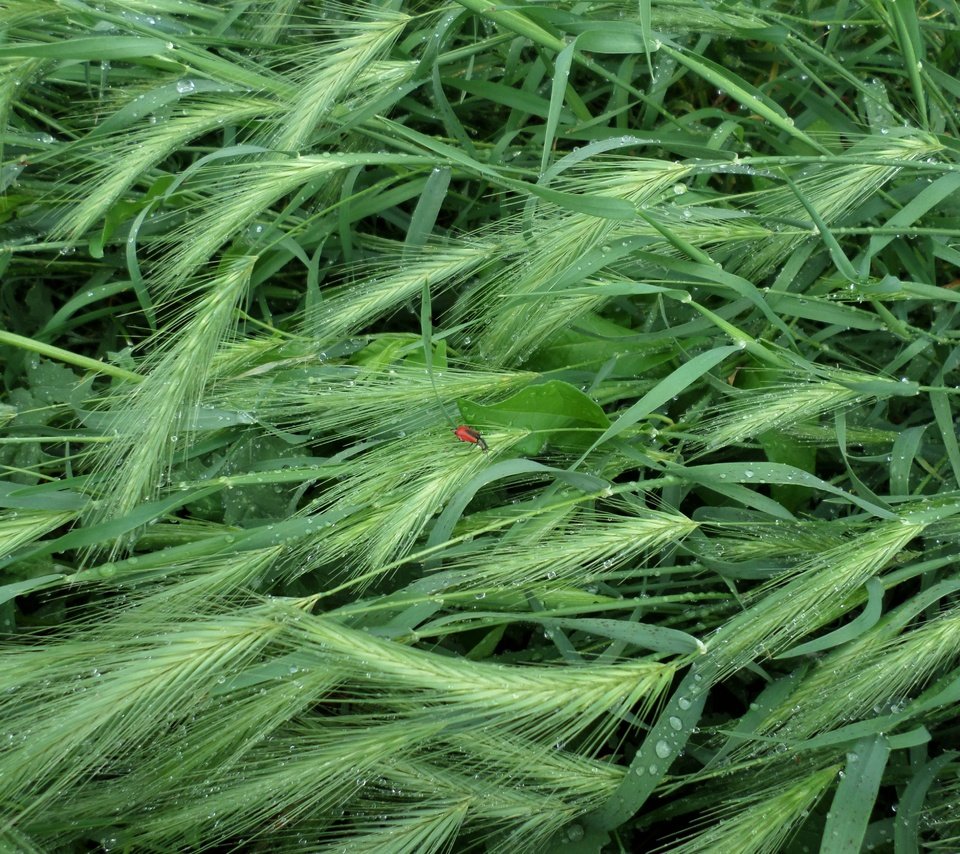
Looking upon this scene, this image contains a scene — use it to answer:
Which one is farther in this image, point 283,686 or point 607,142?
point 607,142

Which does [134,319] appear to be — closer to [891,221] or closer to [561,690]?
[561,690]

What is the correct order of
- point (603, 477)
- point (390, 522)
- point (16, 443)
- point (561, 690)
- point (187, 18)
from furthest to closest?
point (187, 18) < point (16, 443) < point (603, 477) < point (390, 522) < point (561, 690)

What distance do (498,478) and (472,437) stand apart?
0.07 metres

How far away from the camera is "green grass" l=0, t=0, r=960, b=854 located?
3.25 feet

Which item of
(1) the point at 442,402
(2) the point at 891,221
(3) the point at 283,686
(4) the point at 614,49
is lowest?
(3) the point at 283,686

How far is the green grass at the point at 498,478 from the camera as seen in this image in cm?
99

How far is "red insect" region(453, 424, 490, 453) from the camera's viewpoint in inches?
42.5

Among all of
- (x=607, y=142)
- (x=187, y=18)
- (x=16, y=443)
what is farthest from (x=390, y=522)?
(x=187, y=18)

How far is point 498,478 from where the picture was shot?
3.66ft

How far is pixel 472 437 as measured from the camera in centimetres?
108

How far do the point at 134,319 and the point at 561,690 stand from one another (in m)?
1.11

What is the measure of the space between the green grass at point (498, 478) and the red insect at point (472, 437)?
2 centimetres

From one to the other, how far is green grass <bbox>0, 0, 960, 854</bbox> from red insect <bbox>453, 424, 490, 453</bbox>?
0.02m

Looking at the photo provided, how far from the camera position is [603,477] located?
1.16 m
